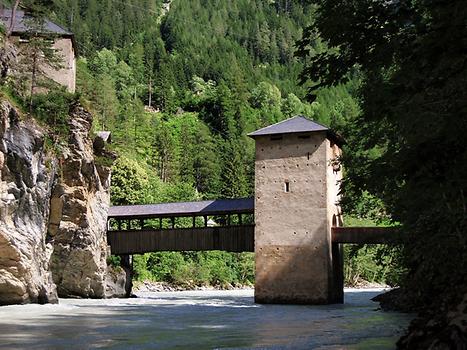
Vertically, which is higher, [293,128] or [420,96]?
[293,128]

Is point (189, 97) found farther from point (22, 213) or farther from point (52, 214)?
point (22, 213)

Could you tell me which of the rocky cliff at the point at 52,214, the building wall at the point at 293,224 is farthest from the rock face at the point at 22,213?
the building wall at the point at 293,224

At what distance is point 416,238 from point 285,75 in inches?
3906

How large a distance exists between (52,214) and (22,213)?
365 cm

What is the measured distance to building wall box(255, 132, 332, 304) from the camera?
2348 cm

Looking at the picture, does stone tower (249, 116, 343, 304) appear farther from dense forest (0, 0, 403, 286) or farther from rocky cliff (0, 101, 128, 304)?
rocky cliff (0, 101, 128, 304)

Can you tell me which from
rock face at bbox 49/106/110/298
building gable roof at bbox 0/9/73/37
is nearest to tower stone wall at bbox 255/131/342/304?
rock face at bbox 49/106/110/298

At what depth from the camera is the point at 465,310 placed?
554 cm

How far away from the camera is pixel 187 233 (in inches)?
1024

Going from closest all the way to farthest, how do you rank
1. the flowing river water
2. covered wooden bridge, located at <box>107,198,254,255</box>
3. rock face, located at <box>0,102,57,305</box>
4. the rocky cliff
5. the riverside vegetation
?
1. the riverside vegetation
2. the flowing river water
3. rock face, located at <box>0,102,57,305</box>
4. the rocky cliff
5. covered wooden bridge, located at <box>107,198,254,255</box>

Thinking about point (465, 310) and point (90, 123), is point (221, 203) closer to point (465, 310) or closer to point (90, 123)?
point (90, 123)

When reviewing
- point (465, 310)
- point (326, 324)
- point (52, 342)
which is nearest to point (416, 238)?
point (465, 310)

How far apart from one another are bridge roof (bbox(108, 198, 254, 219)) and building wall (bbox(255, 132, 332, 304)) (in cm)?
122

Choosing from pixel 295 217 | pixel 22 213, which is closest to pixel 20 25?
pixel 22 213
